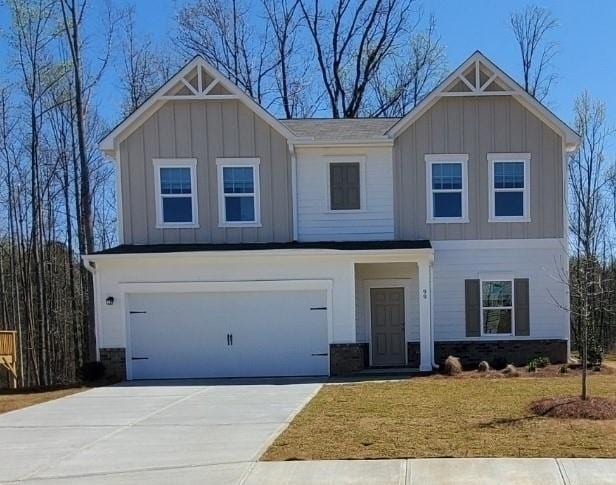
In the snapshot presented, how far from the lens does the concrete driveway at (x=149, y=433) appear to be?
6.63m

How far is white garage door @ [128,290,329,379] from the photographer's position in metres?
15.2

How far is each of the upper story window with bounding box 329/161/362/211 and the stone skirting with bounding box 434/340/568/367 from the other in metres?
4.55

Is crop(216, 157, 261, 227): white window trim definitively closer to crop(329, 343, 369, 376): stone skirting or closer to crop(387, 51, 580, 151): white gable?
crop(387, 51, 580, 151): white gable

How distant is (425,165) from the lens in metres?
16.1

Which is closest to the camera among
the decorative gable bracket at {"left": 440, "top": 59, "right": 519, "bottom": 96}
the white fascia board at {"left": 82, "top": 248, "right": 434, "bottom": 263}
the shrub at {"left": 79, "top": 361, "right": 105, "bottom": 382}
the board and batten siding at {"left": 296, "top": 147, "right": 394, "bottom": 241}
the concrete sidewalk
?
the concrete sidewalk

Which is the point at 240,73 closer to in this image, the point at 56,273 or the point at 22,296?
the point at 56,273

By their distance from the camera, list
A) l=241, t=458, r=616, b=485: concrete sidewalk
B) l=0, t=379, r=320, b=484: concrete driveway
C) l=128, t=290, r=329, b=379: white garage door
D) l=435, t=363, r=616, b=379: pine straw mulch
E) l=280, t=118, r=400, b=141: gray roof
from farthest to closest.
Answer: l=280, t=118, r=400, b=141: gray roof, l=128, t=290, r=329, b=379: white garage door, l=435, t=363, r=616, b=379: pine straw mulch, l=0, t=379, r=320, b=484: concrete driveway, l=241, t=458, r=616, b=485: concrete sidewalk

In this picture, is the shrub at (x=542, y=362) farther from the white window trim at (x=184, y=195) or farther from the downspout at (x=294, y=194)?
the white window trim at (x=184, y=195)

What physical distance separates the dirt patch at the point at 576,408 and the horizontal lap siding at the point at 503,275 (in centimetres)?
631

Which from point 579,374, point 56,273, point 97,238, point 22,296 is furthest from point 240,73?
point 579,374

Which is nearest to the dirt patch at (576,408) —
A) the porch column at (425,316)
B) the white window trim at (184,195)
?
the porch column at (425,316)

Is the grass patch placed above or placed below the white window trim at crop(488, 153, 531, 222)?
below

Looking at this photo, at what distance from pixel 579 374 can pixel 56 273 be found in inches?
976

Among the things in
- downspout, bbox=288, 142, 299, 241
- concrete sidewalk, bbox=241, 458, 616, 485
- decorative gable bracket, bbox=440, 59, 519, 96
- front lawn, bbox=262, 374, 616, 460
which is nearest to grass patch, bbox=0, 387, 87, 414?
front lawn, bbox=262, 374, 616, 460
